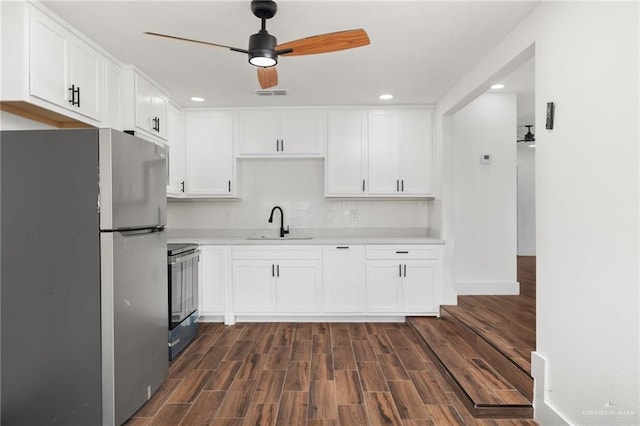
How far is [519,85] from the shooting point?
3.77 meters

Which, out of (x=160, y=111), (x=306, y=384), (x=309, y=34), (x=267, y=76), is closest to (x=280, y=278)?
(x=306, y=384)

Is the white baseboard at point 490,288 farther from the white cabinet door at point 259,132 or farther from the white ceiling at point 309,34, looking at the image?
the white cabinet door at point 259,132

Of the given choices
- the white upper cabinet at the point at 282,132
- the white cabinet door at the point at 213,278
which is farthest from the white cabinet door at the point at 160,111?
the white cabinet door at the point at 213,278

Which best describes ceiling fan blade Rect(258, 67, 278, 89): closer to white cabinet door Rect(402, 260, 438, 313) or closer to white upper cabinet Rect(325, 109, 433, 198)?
white upper cabinet Rect(325, 109, 433, 198)

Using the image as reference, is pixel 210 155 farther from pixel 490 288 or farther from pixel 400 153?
pixel 490 288

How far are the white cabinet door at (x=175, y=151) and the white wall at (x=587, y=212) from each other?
339cm

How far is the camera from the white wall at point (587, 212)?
1.48m

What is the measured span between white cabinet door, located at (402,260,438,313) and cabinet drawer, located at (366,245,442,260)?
7 centimetres

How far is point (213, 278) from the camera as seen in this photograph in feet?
12.8

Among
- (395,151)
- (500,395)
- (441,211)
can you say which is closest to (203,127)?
(395,151)

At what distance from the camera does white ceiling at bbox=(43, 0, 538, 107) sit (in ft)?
7.09

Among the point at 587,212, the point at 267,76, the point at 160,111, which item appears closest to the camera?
the point at 587,212

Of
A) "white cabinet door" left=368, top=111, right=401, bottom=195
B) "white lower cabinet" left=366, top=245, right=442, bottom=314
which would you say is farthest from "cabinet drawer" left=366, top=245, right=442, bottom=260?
"white cabinet door" left=368, top=111, right=401, bottom=195

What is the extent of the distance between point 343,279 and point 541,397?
213cm
